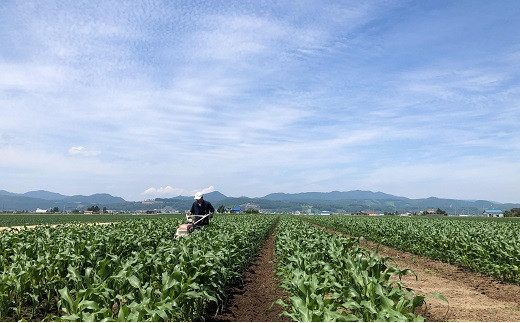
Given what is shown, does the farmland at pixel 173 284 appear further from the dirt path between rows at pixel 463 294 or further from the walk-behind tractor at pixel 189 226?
the walk-behind tractor at pixel 189 226

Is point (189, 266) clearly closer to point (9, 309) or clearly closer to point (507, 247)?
point (9, 309)

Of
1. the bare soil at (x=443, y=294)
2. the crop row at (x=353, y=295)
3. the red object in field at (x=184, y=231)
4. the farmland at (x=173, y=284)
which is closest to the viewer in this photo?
the crop row at (x=353, y=295)

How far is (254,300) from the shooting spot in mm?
9867

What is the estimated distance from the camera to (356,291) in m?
5.86

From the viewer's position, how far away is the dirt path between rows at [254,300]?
27.4 feet

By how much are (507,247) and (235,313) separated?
33.8 ft

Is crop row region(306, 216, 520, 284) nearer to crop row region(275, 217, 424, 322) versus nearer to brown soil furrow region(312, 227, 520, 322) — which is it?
brown soil furrow region(312, 227, 520, 322)

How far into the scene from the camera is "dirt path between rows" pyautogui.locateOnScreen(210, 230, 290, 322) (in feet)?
27.4

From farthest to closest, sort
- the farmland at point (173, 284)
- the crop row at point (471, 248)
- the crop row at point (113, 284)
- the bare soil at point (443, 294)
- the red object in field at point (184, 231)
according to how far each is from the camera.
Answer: the red object in field at point (184, 231) < the crop row at point (471, 248) < the bare soil at point (443, 294) < the crop row at point (113, 284) < the farmland at point (173, 284)

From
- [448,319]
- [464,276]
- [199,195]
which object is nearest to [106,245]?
[199,195]

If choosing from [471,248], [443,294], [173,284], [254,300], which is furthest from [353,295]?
[471,248]

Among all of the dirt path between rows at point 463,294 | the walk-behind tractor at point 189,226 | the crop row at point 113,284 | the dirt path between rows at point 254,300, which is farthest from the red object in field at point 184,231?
the dirt path between rows at point 463,294

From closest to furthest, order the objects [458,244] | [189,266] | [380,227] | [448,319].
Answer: [189,266] < [448,319] < [458,244] < [380,227]

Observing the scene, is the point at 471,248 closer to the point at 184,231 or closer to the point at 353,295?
the point at 184,231
